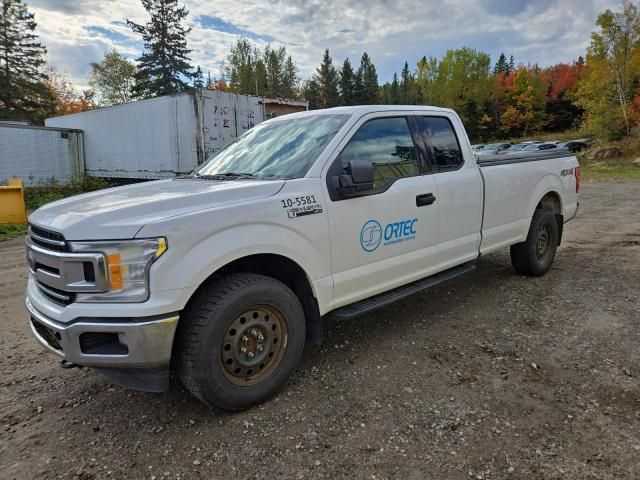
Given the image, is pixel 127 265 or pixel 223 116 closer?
pixel 127 265

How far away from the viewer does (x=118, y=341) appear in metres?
2.45

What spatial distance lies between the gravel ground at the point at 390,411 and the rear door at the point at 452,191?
713 millimetres

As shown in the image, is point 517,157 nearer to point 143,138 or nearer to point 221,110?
point 221,110

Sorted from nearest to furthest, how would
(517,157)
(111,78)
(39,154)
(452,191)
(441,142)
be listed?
(452,191) < (441,142) < (517,157) < (39,154) < (111,78)

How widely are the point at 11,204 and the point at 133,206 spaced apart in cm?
1013

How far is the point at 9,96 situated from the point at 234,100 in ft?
119

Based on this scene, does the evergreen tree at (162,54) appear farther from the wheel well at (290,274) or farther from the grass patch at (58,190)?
the wheel well at (290,274)

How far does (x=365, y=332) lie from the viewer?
161 inches

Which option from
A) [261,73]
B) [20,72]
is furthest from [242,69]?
[20,72]

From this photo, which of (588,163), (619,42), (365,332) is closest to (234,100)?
(365,332)

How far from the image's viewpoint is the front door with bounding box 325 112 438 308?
3.26 meters

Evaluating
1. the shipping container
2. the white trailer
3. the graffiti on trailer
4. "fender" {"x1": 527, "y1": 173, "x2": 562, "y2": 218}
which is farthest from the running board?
the shipping container

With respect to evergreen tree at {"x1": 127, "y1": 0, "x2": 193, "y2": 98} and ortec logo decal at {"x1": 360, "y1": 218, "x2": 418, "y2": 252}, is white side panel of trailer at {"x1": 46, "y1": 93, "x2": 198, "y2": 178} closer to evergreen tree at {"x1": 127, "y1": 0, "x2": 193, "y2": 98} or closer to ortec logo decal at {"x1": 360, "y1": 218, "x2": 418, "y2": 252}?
ortec logo decal at {"x1": 360, "y1": 218, "x2": 418, "y2": 252}

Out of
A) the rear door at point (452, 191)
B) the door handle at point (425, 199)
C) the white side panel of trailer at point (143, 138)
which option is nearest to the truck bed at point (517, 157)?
the rear door at point (452, 191)
